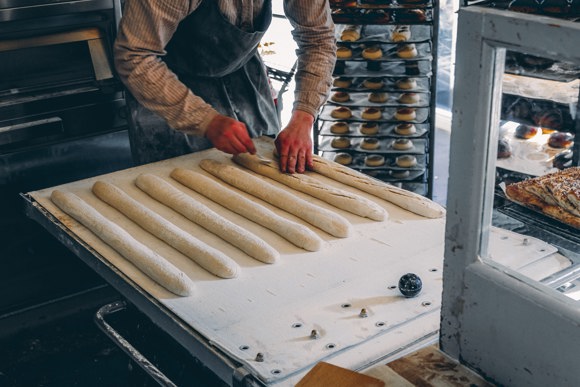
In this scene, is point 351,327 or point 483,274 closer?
point 483,274

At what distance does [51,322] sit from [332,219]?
1.94 m

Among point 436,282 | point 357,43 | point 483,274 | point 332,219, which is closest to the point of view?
point 483,274

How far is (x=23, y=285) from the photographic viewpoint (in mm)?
3506

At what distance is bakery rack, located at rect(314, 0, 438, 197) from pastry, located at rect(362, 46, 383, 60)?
0.02 metres

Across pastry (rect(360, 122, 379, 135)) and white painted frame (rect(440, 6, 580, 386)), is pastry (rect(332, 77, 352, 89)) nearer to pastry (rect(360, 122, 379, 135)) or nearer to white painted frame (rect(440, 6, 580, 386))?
pastry (rect(360, 122, 379, 135))

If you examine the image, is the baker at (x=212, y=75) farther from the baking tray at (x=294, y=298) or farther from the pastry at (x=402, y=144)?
A: the pastry at (x=402, y=144)

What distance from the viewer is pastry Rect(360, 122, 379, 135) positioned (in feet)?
14.1

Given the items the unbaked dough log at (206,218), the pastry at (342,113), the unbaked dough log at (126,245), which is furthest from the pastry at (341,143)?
the unbaked dough log at (126,245)

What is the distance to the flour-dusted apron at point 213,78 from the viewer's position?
2.89 metres

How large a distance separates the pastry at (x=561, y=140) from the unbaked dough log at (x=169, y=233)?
7.72 ft

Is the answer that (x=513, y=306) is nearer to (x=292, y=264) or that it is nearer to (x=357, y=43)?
(x=292, y=264)

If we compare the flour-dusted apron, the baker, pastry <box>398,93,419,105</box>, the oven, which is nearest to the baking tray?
the baker

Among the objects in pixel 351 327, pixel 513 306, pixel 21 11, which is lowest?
pixel 351 327

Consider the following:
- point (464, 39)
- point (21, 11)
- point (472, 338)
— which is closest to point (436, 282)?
point (472, 338)
